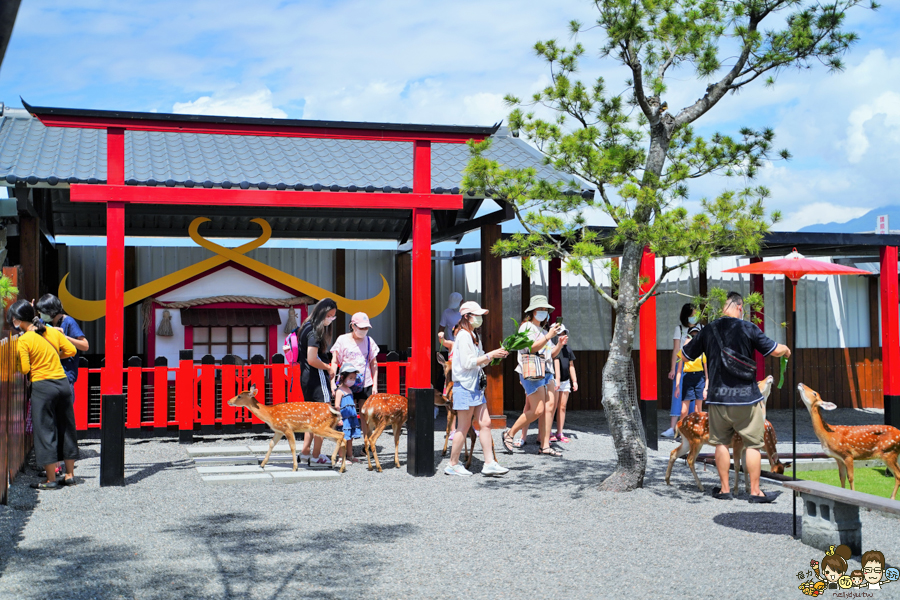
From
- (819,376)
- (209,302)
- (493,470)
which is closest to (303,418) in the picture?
Answer: (493,470)

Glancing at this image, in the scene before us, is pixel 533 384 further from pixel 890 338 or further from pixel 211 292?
pixel 211 292

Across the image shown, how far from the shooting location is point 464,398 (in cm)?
803

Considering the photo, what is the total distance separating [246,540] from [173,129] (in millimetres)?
4267

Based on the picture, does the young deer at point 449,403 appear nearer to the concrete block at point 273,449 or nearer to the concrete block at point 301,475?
the concrete block at point 301,475

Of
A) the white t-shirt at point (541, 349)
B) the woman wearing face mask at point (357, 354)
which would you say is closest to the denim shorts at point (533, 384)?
the white t-shirt at point (541, 349)

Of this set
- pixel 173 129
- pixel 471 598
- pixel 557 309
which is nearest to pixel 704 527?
pixel 471 598

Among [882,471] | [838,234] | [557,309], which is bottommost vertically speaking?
[882,471]

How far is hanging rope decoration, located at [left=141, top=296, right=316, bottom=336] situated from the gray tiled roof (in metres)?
2.10

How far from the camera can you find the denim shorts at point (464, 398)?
316 inches

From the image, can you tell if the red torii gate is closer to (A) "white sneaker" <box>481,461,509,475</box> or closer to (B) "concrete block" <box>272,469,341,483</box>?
(A) "white sneaker" <box>481,461,509,475</box>

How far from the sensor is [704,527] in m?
6.05

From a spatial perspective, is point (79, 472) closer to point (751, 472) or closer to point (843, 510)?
point (751, 472)

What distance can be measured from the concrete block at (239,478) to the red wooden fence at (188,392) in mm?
2792

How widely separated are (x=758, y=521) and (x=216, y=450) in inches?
246
